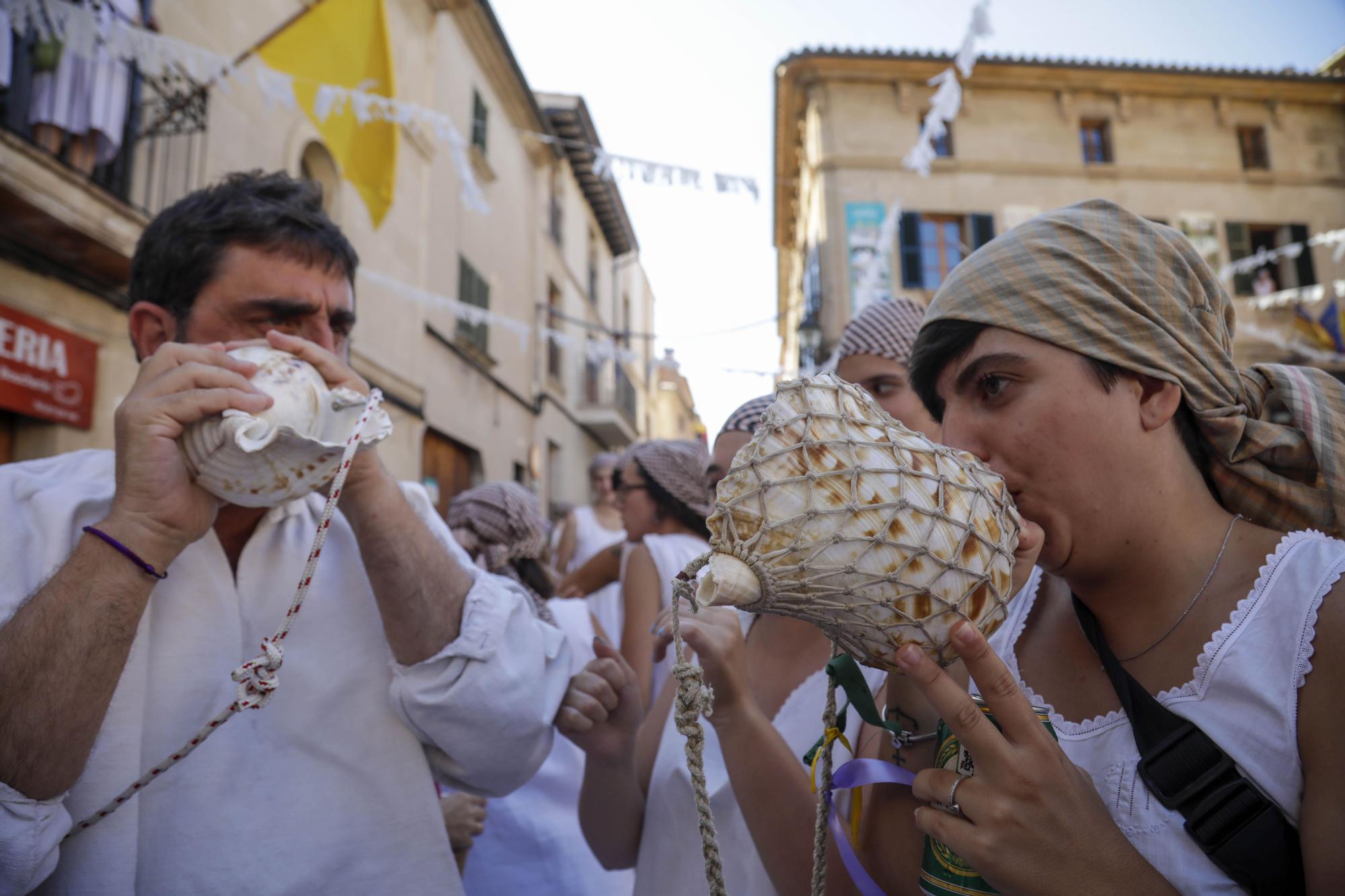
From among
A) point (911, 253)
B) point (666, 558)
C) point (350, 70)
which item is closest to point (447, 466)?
point (350, 70)

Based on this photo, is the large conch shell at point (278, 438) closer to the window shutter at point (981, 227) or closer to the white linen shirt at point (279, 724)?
the white linen shirt at point (279, 724)

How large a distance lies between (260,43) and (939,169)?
1472 centimetres

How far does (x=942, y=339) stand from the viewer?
1.42 meters

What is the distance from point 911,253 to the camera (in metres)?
16.4

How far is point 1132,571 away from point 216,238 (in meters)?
2.04

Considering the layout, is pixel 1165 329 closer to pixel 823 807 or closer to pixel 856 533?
pixel 856 533

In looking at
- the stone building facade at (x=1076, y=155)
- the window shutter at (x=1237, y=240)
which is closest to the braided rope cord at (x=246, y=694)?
the stone building facade at (x=1076, y=155)

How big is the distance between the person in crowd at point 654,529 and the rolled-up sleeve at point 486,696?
811mm

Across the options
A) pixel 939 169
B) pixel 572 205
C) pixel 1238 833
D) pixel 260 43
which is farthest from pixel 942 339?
pixel 572 205

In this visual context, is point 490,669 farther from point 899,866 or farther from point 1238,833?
point 1238,833

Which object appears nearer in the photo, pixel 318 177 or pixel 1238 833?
pixel 1238 833

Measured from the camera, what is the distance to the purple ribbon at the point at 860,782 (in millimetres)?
1273

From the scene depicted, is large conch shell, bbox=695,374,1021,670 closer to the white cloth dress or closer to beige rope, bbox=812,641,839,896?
beige rope, bbox=812,641,839,896

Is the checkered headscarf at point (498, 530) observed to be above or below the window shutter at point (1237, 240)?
below
